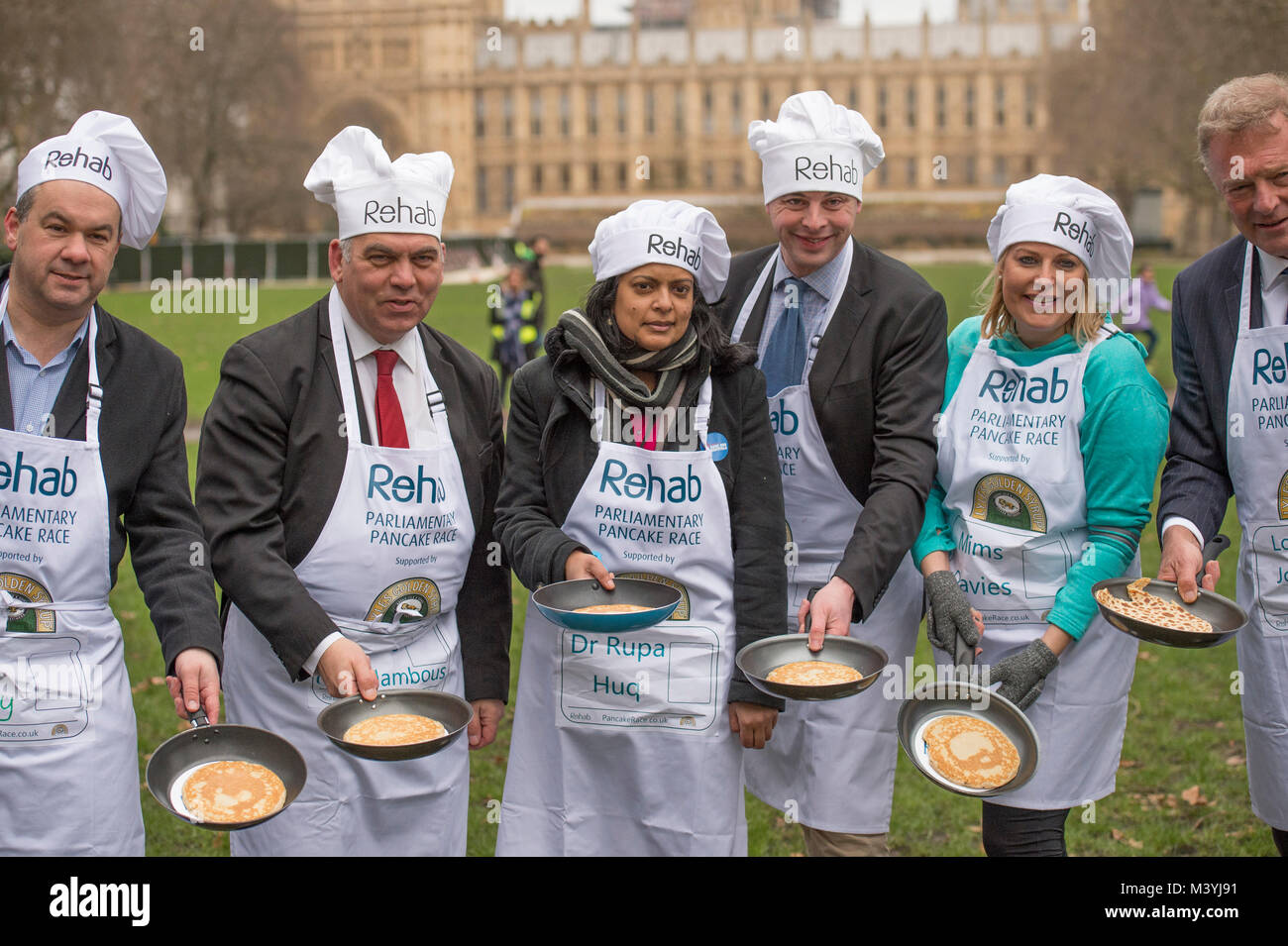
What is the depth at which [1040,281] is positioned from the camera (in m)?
3.47

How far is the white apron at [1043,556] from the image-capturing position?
352cm

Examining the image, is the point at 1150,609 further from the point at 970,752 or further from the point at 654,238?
the point at 654,238

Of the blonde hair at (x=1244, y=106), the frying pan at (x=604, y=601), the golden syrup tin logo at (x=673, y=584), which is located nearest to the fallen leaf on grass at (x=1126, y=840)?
the golden syrup tin logo at (x=673, y=584)

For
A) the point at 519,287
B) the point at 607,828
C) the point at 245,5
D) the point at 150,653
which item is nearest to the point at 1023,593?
the point at 607,828

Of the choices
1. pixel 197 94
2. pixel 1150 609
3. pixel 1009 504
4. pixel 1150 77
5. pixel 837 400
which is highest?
pixel 197 94

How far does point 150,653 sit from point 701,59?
82.4m

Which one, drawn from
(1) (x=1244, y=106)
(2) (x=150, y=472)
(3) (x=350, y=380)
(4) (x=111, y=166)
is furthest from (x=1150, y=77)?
(2) (x=150, y=472)

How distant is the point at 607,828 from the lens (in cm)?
356

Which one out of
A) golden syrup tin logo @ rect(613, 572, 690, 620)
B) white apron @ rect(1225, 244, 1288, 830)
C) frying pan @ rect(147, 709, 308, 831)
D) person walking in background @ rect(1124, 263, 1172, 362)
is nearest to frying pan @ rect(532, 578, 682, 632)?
golden syrup tin logo @ rect(613, 572, 690, 620)

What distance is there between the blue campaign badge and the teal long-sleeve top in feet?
3.12

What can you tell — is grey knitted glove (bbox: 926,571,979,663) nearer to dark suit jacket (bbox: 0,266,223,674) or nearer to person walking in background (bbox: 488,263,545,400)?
dark suit jacket (bbox: 0,266,223,674)

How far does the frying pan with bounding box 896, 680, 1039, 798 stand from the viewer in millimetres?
3291

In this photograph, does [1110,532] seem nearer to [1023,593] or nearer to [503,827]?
[1023,593]

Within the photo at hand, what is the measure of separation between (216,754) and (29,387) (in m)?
0.97
